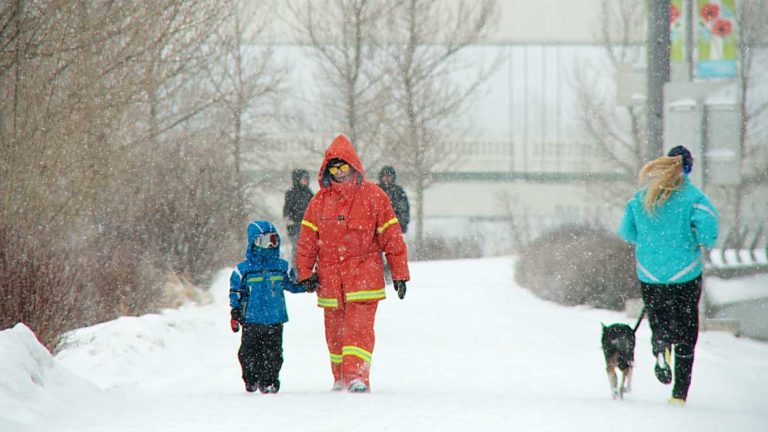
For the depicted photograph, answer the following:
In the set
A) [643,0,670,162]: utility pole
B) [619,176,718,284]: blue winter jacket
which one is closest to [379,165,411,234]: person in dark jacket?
[643,0,670,162]: utility pole

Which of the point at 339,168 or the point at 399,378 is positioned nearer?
the point at 339,168

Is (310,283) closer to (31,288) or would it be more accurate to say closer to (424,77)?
(31,288)

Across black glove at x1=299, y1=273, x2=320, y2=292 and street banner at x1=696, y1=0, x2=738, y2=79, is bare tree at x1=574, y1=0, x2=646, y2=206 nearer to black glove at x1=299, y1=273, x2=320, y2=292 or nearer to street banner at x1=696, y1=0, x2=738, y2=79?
street banner at x1=696, y1=0, x2=738, y2=79

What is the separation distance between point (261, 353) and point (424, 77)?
20828mm

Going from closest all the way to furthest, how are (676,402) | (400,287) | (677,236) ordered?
(676,402)
(677,236)
(400,287)

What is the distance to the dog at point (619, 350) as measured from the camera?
6.61 m

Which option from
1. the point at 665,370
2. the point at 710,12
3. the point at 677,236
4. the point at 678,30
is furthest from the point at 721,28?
the point at 665,370

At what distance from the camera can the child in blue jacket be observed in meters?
6.91

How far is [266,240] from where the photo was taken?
686cm

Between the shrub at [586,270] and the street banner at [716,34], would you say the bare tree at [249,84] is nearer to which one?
the shrub at [586,270]

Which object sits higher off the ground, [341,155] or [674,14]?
[674,14]

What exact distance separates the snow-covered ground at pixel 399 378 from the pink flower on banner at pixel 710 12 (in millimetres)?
4112

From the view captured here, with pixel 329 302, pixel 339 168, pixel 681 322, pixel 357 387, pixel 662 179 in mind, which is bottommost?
pixel 357 387

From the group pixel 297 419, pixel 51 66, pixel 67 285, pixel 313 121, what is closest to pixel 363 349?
pixel 297 419
